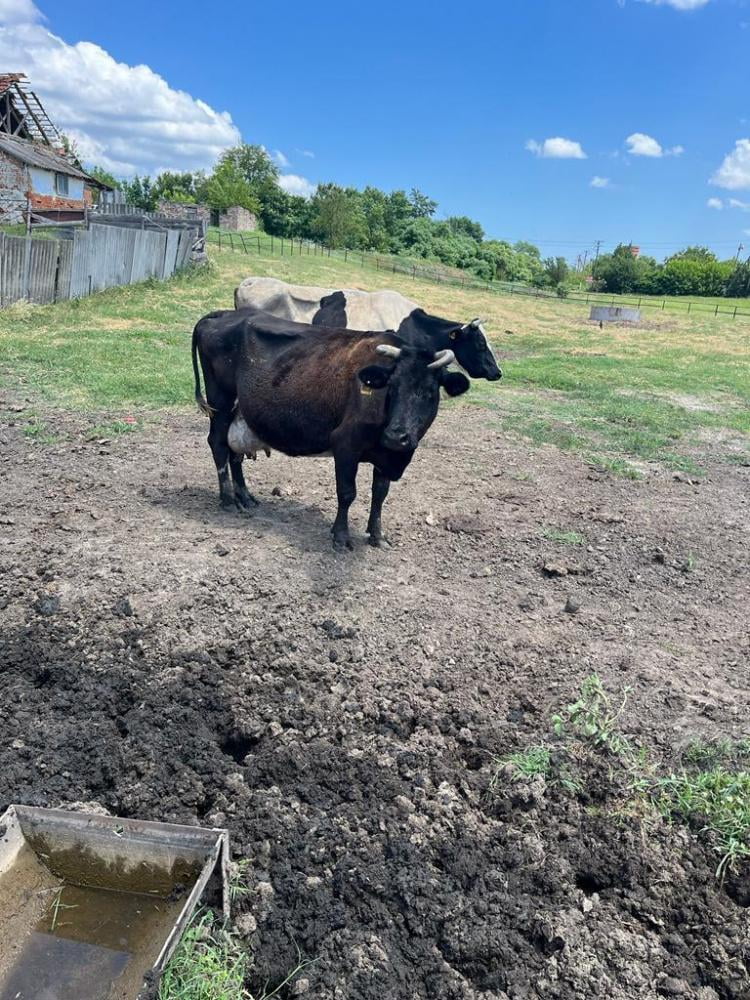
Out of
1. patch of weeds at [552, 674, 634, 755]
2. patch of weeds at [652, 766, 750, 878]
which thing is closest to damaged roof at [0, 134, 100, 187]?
patch of weeds at [552, 674, 634, 755]

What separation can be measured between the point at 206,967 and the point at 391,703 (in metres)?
1.60

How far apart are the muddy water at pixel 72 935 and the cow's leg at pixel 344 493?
124 inches

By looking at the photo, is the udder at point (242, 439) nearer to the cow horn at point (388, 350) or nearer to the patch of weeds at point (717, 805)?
the cow horn at point (388, 350)

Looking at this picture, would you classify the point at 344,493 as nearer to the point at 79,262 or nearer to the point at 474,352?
the point at 474,352

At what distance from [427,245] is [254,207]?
1722 centimetres

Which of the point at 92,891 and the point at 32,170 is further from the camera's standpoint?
the point at 32,170

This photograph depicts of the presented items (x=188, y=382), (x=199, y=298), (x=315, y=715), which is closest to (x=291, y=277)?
(x=199, y=298)

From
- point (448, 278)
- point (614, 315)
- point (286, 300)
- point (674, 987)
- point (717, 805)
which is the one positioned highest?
point (448, 278)

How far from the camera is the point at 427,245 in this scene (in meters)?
70.4

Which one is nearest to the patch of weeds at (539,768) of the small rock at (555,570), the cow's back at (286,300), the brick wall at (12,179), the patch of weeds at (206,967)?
the patch of weeds at (206,967)

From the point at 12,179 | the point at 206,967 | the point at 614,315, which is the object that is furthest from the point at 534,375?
the point at 12,179

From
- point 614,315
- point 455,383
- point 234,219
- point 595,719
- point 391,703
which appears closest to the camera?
point 595,719

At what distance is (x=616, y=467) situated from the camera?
8.27 meters

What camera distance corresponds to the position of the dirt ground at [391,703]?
104 inches
